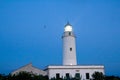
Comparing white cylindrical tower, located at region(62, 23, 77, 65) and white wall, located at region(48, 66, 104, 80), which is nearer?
white wall, located at region(48, 66, 104, 80)

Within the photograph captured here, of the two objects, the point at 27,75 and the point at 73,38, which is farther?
the point at 73,38

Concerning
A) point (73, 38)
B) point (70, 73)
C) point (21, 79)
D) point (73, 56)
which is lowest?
point (21, 79)

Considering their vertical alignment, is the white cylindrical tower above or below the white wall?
above

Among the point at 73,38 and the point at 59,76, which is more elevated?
the point at 73,38

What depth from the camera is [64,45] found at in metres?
30.7

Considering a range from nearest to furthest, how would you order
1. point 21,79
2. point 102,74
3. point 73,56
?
point 21,79 < point 102,74 < point 73,56

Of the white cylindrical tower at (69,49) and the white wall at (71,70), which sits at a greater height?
the white cylindrical tower at (69,49)

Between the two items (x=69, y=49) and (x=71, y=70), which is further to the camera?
(x=69, y=49)

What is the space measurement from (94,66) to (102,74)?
157 centimetres

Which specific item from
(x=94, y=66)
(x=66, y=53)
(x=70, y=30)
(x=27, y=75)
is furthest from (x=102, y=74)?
(x=27, y=75)

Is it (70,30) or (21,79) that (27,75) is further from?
(70,30)

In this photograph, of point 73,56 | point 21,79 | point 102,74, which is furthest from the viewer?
point 73,56

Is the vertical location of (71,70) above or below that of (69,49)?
below

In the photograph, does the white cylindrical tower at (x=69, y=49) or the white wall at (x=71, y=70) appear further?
the white cylindrical tower at (x=69, y=49)
